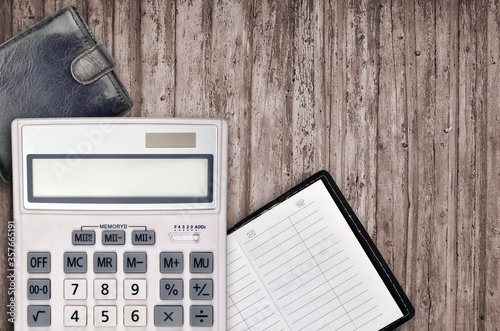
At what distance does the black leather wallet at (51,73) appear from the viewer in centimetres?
45

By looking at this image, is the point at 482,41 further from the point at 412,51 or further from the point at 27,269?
the point at 27,269

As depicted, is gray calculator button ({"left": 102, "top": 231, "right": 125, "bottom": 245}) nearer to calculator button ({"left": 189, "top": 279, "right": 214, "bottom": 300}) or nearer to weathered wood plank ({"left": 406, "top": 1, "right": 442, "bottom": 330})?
calculator button ({"left": 189, "top": 279, "right": 214, "bottom": 300})

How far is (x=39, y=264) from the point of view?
42cm

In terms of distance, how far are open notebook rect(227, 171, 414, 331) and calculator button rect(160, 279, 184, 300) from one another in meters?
0.06

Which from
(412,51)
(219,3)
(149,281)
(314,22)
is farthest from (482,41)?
(149,281)

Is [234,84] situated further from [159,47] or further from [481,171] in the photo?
[481,171]

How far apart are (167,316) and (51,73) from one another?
0.86 ft

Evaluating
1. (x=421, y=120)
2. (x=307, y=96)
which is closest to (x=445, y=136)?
(x=421, y=120)

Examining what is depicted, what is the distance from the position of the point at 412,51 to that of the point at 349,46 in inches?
2.6

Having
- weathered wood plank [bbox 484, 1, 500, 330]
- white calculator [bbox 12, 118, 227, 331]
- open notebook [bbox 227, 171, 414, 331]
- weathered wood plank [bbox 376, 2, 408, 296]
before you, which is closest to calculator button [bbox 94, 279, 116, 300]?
white calculator [bbox 12, 118, 227, 331]

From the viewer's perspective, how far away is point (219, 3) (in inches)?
18.7

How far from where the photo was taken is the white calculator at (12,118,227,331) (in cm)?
42

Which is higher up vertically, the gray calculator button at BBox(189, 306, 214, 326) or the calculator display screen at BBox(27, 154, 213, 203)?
the calculator display screen at BBox(27, 154, 213, 203)

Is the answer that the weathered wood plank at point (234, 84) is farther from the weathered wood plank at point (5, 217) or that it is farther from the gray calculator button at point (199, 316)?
the weathered wood plank at point (5, 217)
